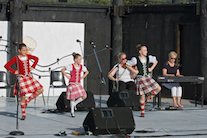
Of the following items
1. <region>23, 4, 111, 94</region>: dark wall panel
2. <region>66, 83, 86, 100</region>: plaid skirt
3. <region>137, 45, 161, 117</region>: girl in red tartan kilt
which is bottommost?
<region>66, 83, 86, 100</region>: plaid skirt

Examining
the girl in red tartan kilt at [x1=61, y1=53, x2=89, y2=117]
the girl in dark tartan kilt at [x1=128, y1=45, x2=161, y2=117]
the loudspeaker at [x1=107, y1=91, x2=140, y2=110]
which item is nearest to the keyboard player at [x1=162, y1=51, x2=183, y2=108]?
the loudspeaker at [x1=107, y1=91, x2=140, y2=110]

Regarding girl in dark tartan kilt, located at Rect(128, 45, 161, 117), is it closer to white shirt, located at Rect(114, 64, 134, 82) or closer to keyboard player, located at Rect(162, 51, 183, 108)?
white shirt, located at Rect(114, 64, 134, 82)

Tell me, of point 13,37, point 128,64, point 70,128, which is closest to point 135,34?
point 13,37

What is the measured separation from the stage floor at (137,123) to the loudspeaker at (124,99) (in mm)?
270

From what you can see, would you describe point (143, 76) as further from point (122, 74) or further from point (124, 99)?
point (122, 74)

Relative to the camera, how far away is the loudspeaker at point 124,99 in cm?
810

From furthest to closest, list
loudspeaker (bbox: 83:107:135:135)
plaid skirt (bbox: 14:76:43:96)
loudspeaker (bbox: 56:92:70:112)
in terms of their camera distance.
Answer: loudspeaker (bbox: 56:92:70:112) → plaid skirt (bbox: 14:76:43:96) → loudspeaker (bbox: 83:107:135:135)

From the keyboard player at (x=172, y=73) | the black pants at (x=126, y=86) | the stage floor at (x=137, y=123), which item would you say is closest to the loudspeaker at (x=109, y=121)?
the stage floor at (x=137, y=123)

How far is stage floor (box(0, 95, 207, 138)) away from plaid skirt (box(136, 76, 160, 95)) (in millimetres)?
574

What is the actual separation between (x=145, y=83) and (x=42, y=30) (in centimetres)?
611

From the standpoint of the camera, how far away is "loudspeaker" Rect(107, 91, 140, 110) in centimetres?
810

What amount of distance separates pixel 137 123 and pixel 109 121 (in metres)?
1.57

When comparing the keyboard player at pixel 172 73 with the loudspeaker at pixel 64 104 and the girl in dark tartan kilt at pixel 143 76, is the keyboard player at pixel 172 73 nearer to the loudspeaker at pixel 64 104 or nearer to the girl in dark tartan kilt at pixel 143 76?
the girl in dark tartan kilt at pixel 143 76

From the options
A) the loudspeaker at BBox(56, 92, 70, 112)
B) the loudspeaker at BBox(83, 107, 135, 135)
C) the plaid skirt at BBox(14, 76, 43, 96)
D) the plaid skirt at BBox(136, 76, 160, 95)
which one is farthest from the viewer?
the loudspeaker at BBox(56, 92, 70, 112)
